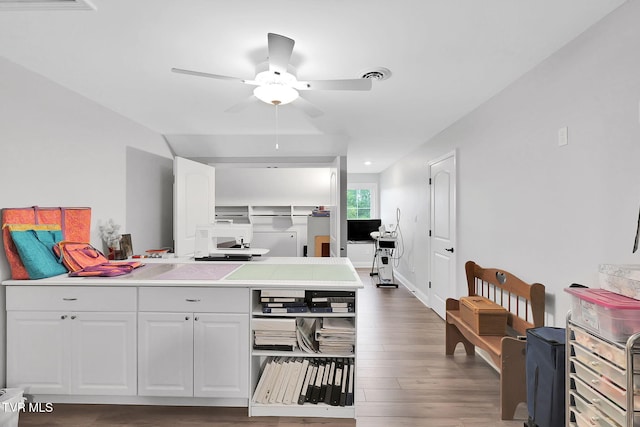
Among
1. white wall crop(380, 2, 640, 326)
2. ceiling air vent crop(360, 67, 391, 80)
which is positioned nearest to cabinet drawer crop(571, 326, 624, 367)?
white wall crop(380, 2, 640, 326)

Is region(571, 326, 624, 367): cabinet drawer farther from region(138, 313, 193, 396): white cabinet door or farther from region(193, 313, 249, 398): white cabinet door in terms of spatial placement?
region(138, 313, 193, 396): white cabinet door

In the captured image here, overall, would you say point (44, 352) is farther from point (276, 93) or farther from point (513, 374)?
point (513, 374)

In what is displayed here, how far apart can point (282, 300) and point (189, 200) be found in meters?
2.53

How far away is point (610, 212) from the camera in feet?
5.52

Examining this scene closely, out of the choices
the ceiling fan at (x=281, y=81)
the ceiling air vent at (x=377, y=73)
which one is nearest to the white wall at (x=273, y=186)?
the ceiling air vent at (x=377, y=73)

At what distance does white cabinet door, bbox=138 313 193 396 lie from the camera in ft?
6.84

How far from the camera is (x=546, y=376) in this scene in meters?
1.71

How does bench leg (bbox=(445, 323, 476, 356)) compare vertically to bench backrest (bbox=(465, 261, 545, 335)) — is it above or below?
below

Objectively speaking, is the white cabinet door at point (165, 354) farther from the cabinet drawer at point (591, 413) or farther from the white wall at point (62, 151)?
the cabinet drawer at point (591, 413)

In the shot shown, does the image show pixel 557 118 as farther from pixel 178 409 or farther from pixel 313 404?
pixel 178 409

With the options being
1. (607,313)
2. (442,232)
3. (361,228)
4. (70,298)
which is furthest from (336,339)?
(361,228)

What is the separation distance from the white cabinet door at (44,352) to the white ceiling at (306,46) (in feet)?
5.59

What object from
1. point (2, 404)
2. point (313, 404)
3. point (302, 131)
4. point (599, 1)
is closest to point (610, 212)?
point (599, 1)

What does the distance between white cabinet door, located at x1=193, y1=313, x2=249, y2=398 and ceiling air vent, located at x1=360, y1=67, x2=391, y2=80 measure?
1.85m
